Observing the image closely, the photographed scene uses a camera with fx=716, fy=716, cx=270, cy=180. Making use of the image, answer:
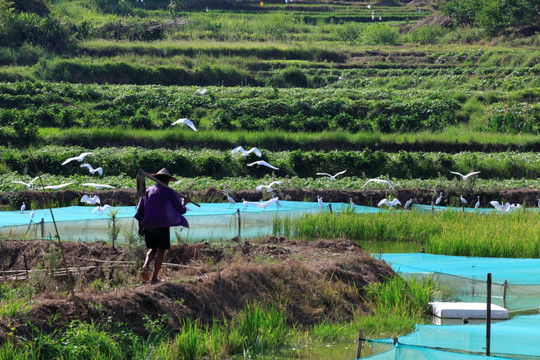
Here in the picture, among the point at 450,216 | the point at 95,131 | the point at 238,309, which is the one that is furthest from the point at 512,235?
the point at 95,131

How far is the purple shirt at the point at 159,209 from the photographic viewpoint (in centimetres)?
703

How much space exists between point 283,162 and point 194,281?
11279mm

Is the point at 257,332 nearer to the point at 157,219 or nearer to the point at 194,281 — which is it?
the point at 194,281

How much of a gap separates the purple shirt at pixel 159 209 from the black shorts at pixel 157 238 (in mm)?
65

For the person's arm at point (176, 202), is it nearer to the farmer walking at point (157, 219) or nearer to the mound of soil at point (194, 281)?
the farmer walking at point (157, 219)

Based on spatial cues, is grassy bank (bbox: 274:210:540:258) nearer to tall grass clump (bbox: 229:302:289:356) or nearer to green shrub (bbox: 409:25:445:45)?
tall grass clump (bbox: 229:302:289:356)

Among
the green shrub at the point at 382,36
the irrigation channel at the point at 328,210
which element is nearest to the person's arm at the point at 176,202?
the irrigation channel at the point at 328,210

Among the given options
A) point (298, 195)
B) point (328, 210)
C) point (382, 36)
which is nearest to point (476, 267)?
point (328, 210)

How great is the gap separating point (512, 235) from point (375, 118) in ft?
45.4

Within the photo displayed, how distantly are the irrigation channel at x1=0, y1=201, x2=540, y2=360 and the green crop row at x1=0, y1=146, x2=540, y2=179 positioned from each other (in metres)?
4.67

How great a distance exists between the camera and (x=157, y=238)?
23.3 ft

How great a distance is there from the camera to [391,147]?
69.4 ft

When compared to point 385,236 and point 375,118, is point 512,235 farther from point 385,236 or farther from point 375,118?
point 375,118

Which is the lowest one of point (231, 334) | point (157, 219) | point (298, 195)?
point (298, 195)
